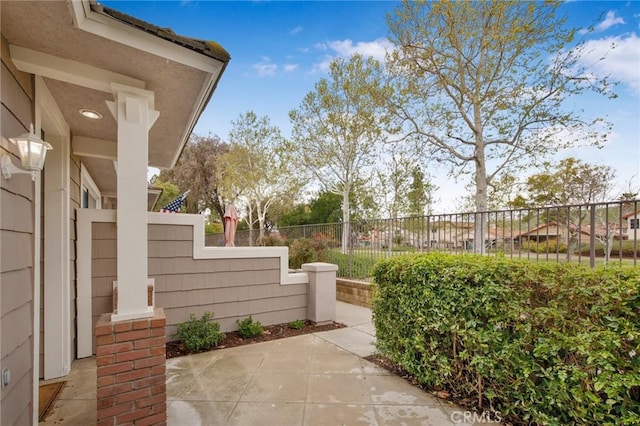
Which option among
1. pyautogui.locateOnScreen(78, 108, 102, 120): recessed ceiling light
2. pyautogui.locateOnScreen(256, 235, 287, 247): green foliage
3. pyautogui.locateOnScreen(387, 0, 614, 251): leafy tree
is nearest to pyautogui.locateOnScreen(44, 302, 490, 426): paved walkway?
pyautogui.locateOnScreen(78, 108, 102, 120): recessed ceiling light

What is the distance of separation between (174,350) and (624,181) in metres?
18.5

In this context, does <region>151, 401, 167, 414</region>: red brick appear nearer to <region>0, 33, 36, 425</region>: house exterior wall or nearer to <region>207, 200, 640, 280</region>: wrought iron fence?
<region>0, 33, 36, 425</region>: house exterior wall

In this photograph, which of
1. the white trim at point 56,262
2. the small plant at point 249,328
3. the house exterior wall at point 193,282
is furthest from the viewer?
the small plant at point 249,328

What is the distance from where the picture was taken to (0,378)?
1813 mm

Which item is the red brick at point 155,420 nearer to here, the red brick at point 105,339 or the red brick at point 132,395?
the red brick at point 132,395

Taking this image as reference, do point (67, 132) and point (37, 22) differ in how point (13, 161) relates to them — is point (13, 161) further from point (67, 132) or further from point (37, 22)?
point (67, 132)

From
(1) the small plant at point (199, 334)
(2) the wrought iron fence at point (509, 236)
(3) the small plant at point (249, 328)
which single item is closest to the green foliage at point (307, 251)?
(2) the wrought iron fence at point (509, 236)

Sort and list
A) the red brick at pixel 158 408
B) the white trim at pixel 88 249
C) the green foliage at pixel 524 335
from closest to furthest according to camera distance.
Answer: the green foliage at pixel 524 335 → the red brick at pixel 158 408 → the white trim at pixel 88 249

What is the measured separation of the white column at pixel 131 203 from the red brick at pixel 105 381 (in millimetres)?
413

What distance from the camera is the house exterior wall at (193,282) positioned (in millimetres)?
3928

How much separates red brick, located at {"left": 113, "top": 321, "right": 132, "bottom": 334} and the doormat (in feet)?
3.80

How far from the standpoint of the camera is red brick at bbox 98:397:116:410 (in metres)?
2.24

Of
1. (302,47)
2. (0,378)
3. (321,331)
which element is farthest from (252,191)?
(0,378)

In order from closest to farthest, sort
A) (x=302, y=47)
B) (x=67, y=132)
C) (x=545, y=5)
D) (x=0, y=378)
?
(x=0, y=378)
(x=67, y=132)
(x=302, y=47)
(x=545, y=5)
